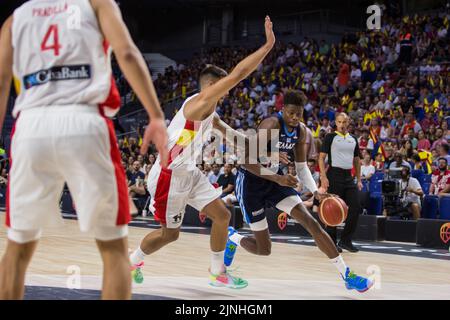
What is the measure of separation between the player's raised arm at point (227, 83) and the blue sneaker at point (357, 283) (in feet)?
5.66

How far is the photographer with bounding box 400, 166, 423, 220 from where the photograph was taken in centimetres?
1145

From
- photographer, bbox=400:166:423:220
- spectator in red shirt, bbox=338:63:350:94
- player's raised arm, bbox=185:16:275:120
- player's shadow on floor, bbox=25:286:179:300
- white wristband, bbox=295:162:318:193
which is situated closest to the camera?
player's raised arm, bbox=185:16:275:120

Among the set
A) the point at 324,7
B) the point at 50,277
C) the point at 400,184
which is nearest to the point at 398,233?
the point at 400,184

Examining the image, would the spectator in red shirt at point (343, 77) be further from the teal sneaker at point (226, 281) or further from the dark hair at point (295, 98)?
the teal sneaker at point (226, 281)

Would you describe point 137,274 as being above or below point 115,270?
below

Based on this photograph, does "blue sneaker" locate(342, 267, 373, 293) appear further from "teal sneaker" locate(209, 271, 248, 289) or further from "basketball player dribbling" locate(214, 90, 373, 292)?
"teal sneaker" locate(209, 271, 248, 289)

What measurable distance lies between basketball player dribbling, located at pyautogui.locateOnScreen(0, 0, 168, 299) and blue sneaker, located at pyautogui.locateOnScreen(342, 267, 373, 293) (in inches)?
116

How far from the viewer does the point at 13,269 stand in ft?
10.1

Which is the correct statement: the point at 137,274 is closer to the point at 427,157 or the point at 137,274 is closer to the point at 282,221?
the point at 282,221

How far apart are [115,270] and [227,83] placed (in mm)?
2216

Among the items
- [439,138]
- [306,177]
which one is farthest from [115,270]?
[439,138]

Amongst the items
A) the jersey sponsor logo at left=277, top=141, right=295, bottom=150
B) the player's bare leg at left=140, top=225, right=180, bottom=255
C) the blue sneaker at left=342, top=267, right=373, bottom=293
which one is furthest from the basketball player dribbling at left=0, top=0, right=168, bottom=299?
the jersey sponsor logo at left=277, top=141, right=295, bottom=150

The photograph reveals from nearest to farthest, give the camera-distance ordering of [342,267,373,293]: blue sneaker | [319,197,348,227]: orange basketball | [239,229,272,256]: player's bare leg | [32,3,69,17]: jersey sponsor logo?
[32,3,69,17]: jersey sponsor logo < [342,267,373,293]: blue sneaker < [239,229,272,256]: player's bare leg < [319,197,348,227]: orange basketball

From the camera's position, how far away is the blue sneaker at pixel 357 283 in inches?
218
